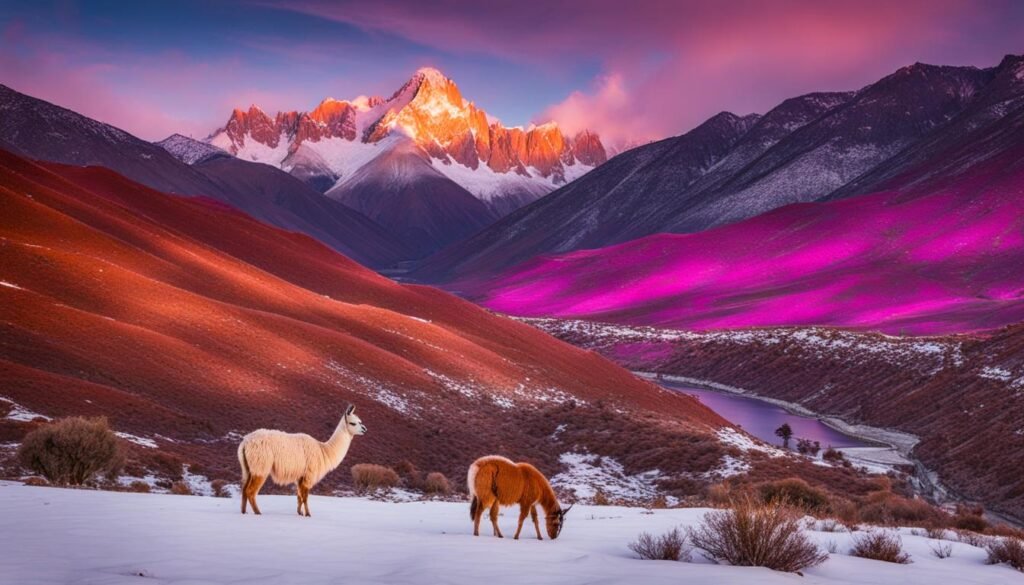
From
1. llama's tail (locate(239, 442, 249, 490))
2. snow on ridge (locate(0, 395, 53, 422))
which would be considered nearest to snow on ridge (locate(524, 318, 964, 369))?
snow on ridge (locate(0, 395, 53, 422))

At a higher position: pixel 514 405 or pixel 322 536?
pixel 514 405

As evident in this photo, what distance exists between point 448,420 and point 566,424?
5.89m

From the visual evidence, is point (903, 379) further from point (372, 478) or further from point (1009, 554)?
point (1009, 554)

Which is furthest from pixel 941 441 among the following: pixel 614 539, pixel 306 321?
pixel 614 539

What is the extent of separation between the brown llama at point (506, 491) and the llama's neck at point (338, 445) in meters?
2.88

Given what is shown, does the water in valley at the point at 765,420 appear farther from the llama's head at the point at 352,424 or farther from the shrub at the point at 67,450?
the llama's head at the point at 352,424

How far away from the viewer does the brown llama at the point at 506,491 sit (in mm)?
11359

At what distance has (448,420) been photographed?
36844mm

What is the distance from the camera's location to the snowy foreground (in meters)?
8.22

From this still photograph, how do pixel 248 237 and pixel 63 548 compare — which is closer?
pixel 63 548

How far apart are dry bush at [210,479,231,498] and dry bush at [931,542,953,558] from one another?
48.2 ft

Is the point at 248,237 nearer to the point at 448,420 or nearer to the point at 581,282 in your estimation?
the point at 448,420

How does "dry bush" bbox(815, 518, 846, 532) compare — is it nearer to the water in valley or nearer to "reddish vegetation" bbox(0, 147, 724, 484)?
"reddish vegetation" bbox(0, 147, 724, 484)

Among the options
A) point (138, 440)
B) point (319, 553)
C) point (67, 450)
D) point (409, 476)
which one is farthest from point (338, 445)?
point (409, 476)
